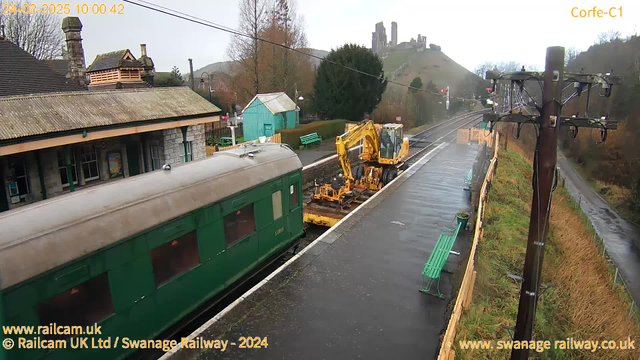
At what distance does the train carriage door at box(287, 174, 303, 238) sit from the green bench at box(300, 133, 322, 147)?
1861 centimetres

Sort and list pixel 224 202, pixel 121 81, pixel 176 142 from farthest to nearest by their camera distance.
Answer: pixel 121 81 → pixel 176 142 → pixel 224 202

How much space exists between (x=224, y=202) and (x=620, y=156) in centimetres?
3498

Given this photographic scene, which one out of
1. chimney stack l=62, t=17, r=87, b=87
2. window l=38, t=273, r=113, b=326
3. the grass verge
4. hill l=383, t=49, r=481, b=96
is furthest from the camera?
hill l=383, t=49, r=481, b=96

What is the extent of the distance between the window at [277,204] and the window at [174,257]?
2.86m

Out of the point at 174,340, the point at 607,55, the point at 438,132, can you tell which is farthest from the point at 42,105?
the point at 607,55

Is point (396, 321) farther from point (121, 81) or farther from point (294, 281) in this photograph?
point (121, 81)

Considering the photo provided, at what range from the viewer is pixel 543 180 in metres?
4.90

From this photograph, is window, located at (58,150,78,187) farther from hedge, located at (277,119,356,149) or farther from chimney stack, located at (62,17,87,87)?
hedge, located at (277,119,356,149)

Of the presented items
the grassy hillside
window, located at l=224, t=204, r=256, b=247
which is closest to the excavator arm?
window, located at l=224, t=204, r=256, b=247

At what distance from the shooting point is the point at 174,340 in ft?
23.8

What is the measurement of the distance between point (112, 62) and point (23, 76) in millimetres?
4615

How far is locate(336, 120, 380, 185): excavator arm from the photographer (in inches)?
651

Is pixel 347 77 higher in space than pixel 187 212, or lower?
higher
